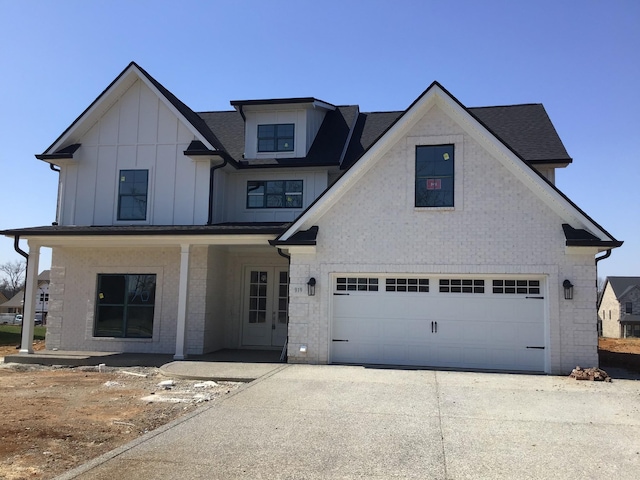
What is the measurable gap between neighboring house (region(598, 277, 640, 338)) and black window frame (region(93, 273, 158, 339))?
2389 inches

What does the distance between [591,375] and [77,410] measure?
1006 centimetres

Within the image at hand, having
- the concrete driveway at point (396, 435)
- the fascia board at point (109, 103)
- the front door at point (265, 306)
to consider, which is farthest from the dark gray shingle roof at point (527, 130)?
the fascia board at point (109, 103)

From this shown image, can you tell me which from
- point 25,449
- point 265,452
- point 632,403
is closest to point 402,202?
point 632,403

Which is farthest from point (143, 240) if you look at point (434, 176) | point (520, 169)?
point (520, 169)

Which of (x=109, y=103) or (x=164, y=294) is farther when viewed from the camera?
(x=109, y=103)

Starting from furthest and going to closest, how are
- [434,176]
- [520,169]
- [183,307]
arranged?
[183,307] < [434,176] < [520,169]

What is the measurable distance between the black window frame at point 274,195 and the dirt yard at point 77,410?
20.5 ft

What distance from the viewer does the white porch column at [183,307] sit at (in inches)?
561

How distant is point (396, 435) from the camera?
6906mm

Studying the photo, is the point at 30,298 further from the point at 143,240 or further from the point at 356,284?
the point at 356,284

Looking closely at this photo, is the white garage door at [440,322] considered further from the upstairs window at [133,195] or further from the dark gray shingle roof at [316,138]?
the upstairs window at [133,195]

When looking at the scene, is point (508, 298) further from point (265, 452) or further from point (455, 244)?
point (265, 452)

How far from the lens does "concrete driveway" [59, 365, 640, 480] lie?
5.60m

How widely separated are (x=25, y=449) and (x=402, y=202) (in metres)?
9.44
